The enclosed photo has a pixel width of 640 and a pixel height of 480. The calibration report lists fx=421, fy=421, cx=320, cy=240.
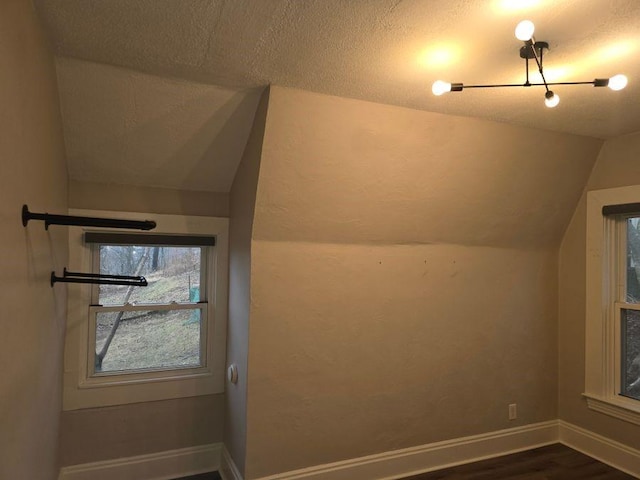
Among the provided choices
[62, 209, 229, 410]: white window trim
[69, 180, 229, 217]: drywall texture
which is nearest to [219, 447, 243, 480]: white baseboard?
[62, 209, 229, 410]: white window trim

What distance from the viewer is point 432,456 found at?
9.62 ft

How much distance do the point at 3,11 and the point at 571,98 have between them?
2.44m

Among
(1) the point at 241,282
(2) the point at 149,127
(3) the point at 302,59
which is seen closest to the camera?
(3) the point at 302,59

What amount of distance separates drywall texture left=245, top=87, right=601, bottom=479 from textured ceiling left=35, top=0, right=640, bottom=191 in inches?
9.6

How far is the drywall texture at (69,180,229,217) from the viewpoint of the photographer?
8.61 feet

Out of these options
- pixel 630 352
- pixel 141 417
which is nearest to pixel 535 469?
pixel 630 352

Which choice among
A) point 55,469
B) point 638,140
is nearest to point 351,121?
point 638,140

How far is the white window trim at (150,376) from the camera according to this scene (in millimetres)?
2611

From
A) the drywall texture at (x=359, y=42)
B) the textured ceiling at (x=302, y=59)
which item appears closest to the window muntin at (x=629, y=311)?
the textured ceiling at (x=302, y=59)

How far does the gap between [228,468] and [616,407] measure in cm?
271

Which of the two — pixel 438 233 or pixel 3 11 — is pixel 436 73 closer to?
pixel 438 233

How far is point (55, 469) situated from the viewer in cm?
237

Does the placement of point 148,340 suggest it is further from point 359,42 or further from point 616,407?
point 616,407

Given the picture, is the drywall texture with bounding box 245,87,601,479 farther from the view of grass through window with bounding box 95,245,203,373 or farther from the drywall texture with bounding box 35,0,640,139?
the view of grass through window with bounding box 95,245,203,373
